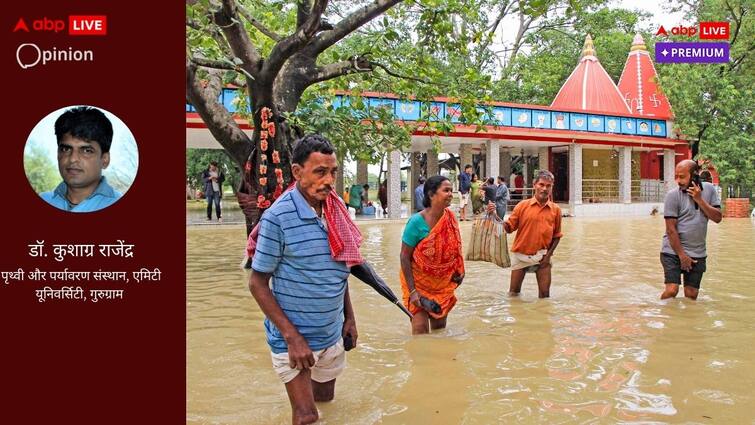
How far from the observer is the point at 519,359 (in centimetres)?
422

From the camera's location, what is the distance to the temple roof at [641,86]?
25.7 meters

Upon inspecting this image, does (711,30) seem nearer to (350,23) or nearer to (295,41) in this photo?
(350,23)

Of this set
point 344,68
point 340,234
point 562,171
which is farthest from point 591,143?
point 340,234

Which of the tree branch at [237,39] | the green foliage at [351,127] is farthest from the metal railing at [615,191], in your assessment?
the tree branch at [237,39]

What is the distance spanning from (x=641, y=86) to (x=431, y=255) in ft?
80.7

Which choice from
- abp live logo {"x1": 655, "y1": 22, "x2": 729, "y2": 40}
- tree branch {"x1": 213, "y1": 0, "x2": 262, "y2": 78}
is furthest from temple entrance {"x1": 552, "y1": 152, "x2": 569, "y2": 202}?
tree branch {"x1": 213, "y1": 0, "x2": 262, "y2": 78}

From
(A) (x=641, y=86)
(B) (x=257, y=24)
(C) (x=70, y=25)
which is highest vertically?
(A) (x=641, y=86)

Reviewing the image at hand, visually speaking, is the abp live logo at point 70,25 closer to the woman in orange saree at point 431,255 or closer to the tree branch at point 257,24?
the woman in orange saree at point 431,255

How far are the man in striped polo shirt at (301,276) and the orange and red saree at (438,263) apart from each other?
72.4 inches

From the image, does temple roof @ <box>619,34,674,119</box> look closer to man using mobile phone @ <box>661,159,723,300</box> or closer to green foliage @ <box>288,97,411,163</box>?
green foliage @ <box>288,97,411,163</box>

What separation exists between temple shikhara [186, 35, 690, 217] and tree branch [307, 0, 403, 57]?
12.0 m

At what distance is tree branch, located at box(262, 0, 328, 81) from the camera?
20.3ft

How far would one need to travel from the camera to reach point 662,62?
25703mm

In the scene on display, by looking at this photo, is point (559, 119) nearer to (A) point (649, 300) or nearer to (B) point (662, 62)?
(B) point (662, 62)
